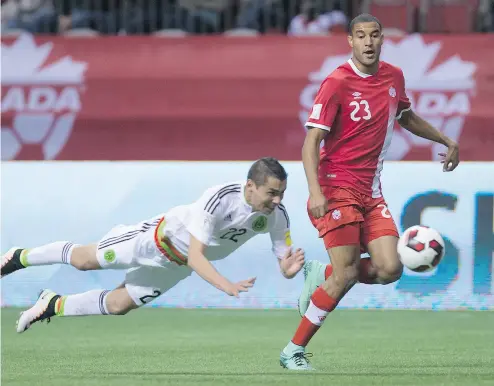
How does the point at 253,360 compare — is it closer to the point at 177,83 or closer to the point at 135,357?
the point at 135,357

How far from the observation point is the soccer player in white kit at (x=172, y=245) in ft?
23.9

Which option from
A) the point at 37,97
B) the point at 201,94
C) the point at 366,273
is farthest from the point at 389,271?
the point at 37,97

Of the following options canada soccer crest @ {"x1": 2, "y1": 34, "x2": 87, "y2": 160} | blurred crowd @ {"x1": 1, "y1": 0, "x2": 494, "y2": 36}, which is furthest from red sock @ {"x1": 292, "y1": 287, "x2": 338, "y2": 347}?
canada soccer crest @ {"x1": 2, "y1": 34, "x2": 87, "y2": 160}

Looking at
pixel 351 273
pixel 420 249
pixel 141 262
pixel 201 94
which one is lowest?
pixel 201 94

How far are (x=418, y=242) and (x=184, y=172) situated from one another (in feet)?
14.7

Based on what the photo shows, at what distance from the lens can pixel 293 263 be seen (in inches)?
263

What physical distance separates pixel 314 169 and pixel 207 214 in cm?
81

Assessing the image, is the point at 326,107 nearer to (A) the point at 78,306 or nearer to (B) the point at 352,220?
(B) the point at 352,220

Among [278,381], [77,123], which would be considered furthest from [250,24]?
[278,381]

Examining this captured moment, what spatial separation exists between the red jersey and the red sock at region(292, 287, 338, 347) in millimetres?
739

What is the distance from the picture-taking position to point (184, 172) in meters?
11.3

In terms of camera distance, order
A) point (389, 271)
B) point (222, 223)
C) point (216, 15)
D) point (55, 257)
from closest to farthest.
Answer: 1. point (389, 271)
2. point (222, 223)
3. point (55, 257)
4. point (216, 15)

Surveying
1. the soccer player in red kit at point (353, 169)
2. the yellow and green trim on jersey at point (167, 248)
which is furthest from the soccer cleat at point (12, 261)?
the soccer player in red kit at point (353, 169)

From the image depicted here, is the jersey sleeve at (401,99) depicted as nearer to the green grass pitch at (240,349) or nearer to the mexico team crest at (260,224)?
the mexico team crest at (260,224)
